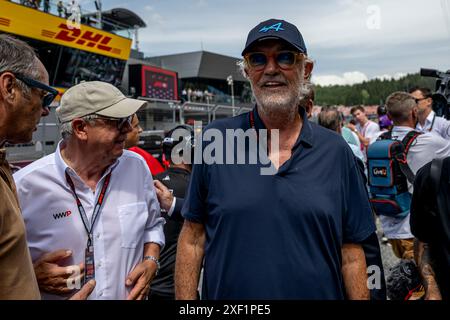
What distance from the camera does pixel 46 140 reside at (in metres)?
8.02

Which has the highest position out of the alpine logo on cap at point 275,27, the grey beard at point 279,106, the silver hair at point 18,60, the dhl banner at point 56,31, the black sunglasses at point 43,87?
the dhl banner at point 56,31

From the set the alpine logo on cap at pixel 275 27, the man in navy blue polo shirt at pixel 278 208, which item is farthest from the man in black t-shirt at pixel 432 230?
the alpine logo on cap at pixel 275 27

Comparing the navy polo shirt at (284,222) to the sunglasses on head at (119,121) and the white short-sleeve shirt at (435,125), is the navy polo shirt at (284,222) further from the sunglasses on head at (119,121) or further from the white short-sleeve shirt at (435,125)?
the white short-sleeve shirt at (435,125)

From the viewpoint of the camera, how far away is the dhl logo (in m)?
17.1

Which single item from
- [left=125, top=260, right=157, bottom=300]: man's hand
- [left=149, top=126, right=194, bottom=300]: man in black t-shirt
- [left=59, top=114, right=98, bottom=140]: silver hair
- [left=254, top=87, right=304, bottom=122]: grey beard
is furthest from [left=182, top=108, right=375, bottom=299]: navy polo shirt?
[left=149, top=126, right=194, bottom=300]: man in black t-shirt

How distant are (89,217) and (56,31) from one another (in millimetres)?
17276

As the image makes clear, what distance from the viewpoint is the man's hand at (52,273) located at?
1.84 meters

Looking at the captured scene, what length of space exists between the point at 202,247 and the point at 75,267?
2.02 feet

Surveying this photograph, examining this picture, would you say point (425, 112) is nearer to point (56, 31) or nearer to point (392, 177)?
point (392, 177)

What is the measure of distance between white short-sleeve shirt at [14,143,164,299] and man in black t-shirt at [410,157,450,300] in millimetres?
1442

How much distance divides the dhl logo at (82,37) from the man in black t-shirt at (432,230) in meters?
17.6

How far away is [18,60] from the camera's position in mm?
1582

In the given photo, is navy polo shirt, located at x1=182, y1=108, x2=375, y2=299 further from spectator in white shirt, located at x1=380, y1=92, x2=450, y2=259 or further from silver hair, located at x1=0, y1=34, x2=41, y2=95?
spectator in white shirt, located at x1=380, y1=92, x2=450, y2=259

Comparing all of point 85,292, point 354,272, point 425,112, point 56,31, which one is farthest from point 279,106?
point 56,31
